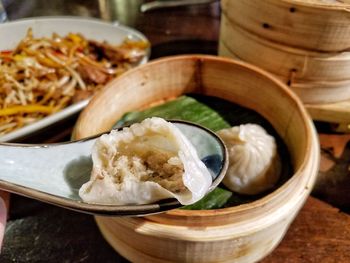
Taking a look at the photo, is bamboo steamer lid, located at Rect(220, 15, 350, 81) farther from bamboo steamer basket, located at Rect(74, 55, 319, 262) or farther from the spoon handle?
the spoon handle

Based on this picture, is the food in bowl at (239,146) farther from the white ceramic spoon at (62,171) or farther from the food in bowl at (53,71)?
the food in bowl at (53,71)

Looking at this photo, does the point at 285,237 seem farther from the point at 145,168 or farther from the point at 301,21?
the point at 301,21

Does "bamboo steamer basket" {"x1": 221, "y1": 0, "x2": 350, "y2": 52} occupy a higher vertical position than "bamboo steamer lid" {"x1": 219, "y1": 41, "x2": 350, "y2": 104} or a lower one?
higher

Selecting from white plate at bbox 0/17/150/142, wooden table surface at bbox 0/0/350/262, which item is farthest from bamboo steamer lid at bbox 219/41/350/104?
white plate at bbox 0/17/150/142

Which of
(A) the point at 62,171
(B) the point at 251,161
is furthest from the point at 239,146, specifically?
(A) the point at 62,171

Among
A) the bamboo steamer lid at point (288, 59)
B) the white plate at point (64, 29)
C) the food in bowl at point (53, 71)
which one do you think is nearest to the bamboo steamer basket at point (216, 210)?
the bamboo steamer lid at point (288, 59)
